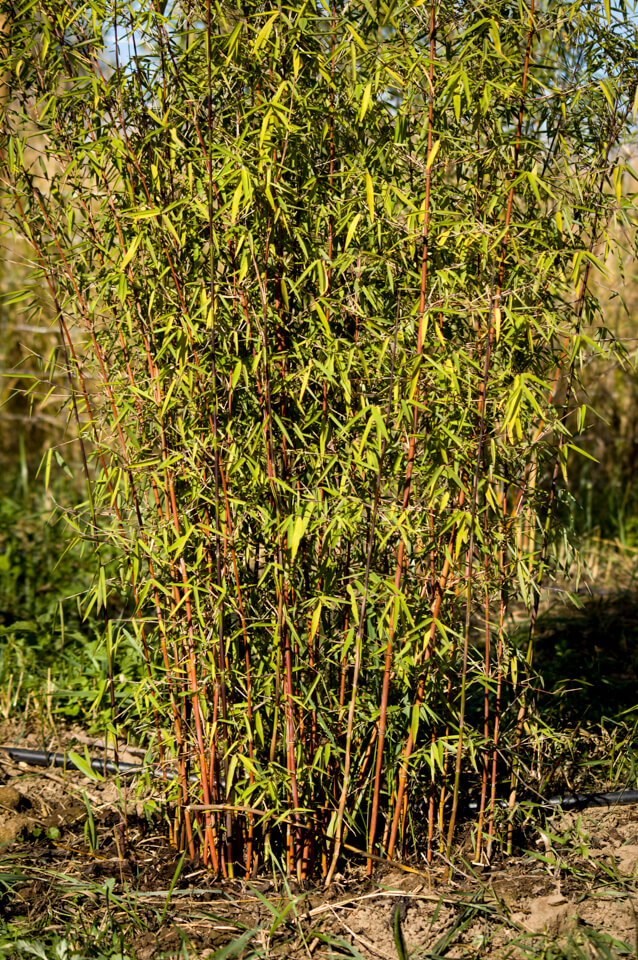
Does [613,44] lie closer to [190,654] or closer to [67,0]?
[67,0]

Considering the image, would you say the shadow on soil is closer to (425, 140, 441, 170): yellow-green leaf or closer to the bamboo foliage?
the bamboo foliage

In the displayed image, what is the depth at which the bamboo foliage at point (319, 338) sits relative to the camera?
1.89m

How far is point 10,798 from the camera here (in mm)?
2611

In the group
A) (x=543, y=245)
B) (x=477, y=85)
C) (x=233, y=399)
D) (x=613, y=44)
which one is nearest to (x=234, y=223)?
(x=233, y=399)

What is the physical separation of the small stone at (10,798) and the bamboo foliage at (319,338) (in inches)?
28.7

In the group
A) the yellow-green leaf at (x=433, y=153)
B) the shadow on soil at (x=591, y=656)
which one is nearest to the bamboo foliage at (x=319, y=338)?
the yellow-green leaf at (x=433, y=153)

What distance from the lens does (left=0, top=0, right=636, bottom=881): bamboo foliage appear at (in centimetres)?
189

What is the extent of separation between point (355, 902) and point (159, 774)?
3.56 ft

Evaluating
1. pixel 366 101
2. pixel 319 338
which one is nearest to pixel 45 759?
pixel 319 338

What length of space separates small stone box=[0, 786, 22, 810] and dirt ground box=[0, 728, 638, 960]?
7.1 inches

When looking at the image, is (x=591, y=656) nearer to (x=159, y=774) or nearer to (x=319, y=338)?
(x=159, y=774)

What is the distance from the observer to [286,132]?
1.81 meters

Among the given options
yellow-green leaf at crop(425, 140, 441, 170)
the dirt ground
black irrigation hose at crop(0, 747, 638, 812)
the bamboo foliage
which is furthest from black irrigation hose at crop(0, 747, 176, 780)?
yellow-green leaf at crop(425, 140, 441, 170)

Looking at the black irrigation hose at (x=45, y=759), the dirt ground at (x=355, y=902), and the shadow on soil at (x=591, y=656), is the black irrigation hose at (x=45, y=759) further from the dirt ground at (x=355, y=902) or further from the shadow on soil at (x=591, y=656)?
the shadow on soil at (x=591, y=656)
